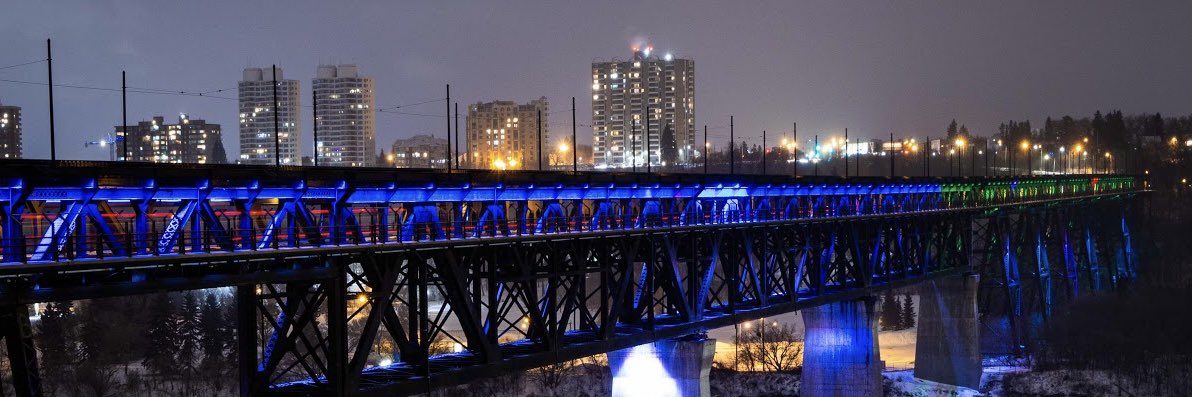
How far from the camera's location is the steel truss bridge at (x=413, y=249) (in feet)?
94.5

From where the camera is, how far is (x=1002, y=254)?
3497 inches

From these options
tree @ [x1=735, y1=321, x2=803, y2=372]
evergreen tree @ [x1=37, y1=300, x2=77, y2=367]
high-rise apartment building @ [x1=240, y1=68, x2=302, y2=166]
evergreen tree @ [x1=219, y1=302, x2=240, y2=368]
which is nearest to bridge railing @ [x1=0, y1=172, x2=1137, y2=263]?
evergreen tree @ [x1=37, y1=300, x2=77, y2=367]

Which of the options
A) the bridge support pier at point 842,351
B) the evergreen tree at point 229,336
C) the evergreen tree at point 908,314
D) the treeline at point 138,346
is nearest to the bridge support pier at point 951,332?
the bridge support pier at point 842,351

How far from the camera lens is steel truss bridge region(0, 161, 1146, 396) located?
28812 millimetres

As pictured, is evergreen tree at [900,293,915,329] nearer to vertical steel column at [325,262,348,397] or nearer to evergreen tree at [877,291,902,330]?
evergreen tree at [877,291,902,330]

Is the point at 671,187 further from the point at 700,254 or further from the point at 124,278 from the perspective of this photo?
the point at 124,278

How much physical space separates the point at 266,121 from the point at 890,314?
6763 cm

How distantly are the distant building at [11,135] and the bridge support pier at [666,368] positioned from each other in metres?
37.2

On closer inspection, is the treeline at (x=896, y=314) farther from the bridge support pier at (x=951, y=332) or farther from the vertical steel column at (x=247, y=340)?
the vertical steel column at (x=247, y=340)

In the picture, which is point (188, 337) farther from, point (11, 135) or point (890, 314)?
point (890, 314)

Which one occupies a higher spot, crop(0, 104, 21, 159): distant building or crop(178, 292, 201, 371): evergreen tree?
crop(0, 104, 21, 159): distant building

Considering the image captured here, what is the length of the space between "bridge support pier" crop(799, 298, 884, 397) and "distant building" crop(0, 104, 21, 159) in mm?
42556

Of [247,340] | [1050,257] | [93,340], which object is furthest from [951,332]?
[247,340]

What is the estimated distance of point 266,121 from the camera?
459 ft
